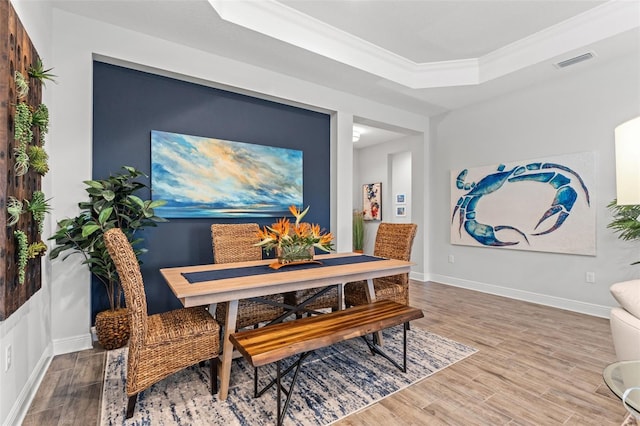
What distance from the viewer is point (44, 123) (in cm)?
212

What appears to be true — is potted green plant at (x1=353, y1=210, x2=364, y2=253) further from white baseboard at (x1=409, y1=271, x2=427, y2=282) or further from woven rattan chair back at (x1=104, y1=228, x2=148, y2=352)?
woven rattan chair back at (x1=104, y1=228, x2=148, y2=352)

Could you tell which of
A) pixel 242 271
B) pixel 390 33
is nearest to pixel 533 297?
pixel 390 33

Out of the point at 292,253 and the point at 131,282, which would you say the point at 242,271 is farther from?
the point at 131,282

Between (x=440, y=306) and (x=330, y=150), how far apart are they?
8.36 feet

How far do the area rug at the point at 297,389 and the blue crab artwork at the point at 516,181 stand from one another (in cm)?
239

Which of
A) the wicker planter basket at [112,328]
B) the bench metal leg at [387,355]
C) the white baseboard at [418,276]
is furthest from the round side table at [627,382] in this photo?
the white baseboard at [418,276]

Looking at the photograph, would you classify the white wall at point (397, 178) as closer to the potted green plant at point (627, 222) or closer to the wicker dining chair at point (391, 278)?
the wicker dining chair at point (391, 278)

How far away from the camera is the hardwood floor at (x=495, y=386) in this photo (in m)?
1.84

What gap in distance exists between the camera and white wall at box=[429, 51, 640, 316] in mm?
3590

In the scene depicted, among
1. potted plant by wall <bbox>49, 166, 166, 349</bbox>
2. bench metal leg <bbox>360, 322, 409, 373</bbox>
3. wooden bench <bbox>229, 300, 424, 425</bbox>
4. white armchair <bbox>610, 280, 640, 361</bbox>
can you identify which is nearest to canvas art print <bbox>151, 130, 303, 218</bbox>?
potted plant by wall <bbox>49, 166, 166, 349</bbox>

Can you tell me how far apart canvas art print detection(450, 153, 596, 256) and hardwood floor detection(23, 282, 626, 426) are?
44.5 inches

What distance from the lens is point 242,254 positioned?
3109mm

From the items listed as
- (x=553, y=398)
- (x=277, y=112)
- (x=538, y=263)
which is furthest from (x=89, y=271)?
(x=538, y=263)

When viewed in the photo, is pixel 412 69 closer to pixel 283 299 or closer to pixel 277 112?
pixel 277 112
